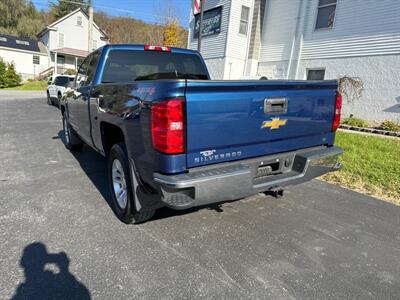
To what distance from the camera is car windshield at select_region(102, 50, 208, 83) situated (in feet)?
14.0

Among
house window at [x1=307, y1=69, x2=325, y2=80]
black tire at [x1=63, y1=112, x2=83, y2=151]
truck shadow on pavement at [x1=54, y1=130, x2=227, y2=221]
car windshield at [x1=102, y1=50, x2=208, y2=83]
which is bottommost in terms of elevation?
truck shadow on pavement at [x1=54, y1=130, x2=227, y2=221]

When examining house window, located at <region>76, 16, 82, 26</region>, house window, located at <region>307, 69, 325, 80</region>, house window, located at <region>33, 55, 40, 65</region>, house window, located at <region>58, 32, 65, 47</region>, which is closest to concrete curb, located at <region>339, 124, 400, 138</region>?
house window, located at <region>307, 69, 325, 80</region>

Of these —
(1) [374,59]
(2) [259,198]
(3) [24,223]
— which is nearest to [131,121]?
(3) [24,223]

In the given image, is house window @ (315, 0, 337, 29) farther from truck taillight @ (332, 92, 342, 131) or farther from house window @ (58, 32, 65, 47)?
house window @ (58, 32, 65, 47)

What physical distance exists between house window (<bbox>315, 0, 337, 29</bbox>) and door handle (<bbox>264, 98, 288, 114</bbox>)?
1067cm

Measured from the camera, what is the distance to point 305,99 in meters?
3.18

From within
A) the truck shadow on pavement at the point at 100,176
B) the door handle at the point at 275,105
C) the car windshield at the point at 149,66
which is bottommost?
the truck shadow on pavement at the point at 100,176

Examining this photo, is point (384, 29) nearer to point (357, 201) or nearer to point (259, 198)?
point (357, 201)

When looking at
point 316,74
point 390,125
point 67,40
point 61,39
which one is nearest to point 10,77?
point 61,39

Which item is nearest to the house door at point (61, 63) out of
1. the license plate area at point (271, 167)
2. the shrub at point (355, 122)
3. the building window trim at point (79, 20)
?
the building window trim at point (79, 20)

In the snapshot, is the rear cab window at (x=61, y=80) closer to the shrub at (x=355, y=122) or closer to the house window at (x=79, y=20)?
the shrub at (x=355, y=122)

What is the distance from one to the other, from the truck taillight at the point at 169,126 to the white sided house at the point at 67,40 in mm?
40282

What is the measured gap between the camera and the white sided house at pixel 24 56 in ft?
125

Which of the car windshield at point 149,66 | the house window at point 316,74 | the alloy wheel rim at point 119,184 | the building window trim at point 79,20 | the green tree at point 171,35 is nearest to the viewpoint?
the alloy wheel rim at point 119,184
